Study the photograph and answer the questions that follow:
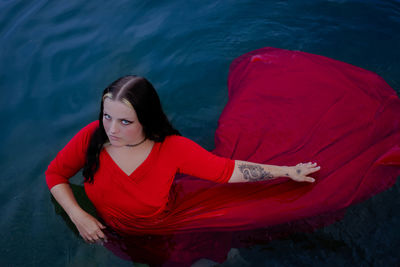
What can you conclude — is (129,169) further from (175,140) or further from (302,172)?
(302,172)

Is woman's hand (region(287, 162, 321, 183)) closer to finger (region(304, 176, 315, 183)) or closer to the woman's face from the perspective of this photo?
finger (region(304, 176, 315, 183))

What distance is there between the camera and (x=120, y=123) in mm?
1745

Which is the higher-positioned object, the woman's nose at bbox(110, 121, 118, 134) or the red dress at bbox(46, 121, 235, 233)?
the woman's nose at bbox(110, 121, 118, 134)

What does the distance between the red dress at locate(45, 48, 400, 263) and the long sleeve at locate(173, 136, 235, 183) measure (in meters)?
0.35

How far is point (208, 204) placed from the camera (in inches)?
86.6

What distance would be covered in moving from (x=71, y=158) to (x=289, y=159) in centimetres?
136

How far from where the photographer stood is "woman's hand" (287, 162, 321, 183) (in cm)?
202

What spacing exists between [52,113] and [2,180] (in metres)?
0.87

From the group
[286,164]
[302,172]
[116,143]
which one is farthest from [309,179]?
[116,143]

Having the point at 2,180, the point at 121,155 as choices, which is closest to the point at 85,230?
the point at 121,155

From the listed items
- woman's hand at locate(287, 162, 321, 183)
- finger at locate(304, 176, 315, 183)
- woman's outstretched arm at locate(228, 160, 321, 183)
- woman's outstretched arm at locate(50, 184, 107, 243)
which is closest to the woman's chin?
woman's outstretched arm at locate(50, 184, 107, 243)

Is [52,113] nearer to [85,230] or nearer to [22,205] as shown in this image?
[22,205]

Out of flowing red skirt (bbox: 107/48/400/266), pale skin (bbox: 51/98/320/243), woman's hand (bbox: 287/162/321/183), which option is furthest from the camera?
flowing red skirt (bbox: 107/48/400/266)

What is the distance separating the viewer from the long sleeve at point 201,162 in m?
1.89
